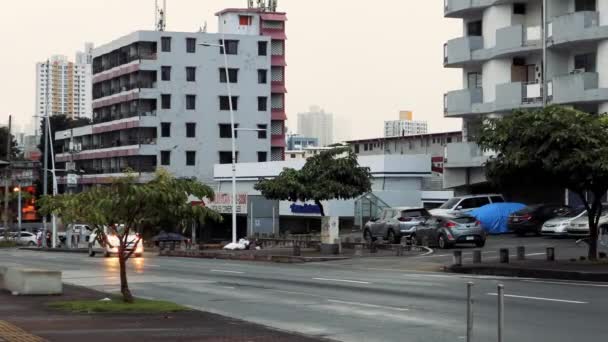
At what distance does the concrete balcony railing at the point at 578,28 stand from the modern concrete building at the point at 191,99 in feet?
149

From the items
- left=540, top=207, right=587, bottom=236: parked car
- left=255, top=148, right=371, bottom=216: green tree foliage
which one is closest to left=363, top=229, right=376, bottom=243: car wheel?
left=255, top=148, right=371, bottom=216: green tree foliage

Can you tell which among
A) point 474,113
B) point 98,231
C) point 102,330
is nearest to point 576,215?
point 474,113

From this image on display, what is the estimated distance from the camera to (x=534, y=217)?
43312 millimetres

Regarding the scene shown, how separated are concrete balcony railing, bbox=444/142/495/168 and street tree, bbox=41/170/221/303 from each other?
117ft

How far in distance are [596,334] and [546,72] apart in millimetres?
34794

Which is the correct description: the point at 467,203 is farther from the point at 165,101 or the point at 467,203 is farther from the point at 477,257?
the point at 165,101

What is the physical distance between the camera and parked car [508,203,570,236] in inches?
1698

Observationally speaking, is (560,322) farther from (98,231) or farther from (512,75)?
(512,75)

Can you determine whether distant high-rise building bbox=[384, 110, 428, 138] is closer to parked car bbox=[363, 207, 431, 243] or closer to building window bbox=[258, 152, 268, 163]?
building window bbox=[258, 152, 268, 163]

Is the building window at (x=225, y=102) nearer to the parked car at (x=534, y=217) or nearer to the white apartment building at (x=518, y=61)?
the white apartment building at (x=518, y=61)

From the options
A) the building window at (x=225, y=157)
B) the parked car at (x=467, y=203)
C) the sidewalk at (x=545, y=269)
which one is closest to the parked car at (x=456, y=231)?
the parked car at (x=467, y=203)

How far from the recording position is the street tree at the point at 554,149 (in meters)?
26.2

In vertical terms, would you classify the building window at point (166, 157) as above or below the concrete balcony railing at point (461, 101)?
below

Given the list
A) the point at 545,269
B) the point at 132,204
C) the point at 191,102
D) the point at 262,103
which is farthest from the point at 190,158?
the point at 132,204
